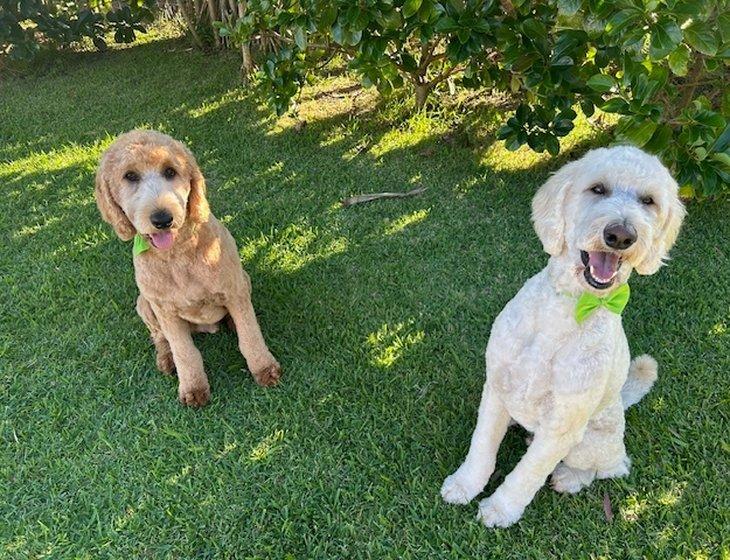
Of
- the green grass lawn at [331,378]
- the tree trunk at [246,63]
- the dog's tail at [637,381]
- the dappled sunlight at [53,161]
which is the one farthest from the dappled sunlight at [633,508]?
the tree trunk at [246,63]

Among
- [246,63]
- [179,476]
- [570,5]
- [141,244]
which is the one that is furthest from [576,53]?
[246,63]

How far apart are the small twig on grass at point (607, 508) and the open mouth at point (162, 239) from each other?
7.15 ft

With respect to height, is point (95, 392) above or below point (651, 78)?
below

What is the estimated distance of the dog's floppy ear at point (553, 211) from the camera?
1.85 metres

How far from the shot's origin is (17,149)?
5.34m

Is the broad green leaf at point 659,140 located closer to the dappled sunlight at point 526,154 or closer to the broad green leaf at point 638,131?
the broad green leaf at point 638,131

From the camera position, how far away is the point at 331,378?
3002 millimetres

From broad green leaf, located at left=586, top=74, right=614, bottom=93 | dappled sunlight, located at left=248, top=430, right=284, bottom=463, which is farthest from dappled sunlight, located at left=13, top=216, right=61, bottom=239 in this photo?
broad green leaf, located at left=586, top=74, right=614, bottom=93

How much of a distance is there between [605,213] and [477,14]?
2.11 metres

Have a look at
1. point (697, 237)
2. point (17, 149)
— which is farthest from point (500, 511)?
point (17, 149)

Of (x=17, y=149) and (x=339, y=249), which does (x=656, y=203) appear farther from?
(x=17, y=149)

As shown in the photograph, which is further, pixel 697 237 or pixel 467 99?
pixel 467 99

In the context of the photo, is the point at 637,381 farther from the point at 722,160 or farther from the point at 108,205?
the point at 108,205

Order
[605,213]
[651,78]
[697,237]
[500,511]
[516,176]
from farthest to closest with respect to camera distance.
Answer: [516,176]
[697,237]
[651,78]
[500,511]
[605,213]
